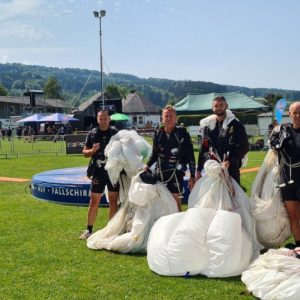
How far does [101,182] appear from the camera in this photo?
6.76m

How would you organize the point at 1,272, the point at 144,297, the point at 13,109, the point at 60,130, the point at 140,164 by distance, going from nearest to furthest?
the point at 144,297 → the point at 1,272 → the point at 140,164 → the point at 60,130 → the point at 13,109

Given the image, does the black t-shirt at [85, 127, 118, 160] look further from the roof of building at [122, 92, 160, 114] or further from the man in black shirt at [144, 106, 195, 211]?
the roof of building at [122, 92, 160, 114]

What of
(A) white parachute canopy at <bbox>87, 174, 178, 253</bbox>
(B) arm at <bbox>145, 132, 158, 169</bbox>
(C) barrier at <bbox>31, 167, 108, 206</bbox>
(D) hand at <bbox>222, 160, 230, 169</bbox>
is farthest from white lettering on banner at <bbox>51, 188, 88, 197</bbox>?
(D) hand at <bbox>222, 160, 230, 169</bbox>

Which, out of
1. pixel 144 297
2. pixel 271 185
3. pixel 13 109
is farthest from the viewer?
pixel 13 109

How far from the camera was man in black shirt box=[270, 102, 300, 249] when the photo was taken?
539cm

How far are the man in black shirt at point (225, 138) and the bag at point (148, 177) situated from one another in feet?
2.36

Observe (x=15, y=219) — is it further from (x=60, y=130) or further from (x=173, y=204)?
(x=60, y=130)

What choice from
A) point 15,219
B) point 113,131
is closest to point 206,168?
point 113,131

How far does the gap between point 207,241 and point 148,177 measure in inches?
53.1

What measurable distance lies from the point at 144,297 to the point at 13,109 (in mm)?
97101

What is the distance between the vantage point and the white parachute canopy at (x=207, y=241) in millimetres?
4930

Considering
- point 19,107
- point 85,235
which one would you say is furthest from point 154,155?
point 19,107

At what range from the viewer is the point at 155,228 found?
5.45 meters

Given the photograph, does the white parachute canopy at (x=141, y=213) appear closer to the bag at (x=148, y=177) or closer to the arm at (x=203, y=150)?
the bag at (x=148, y=177)
